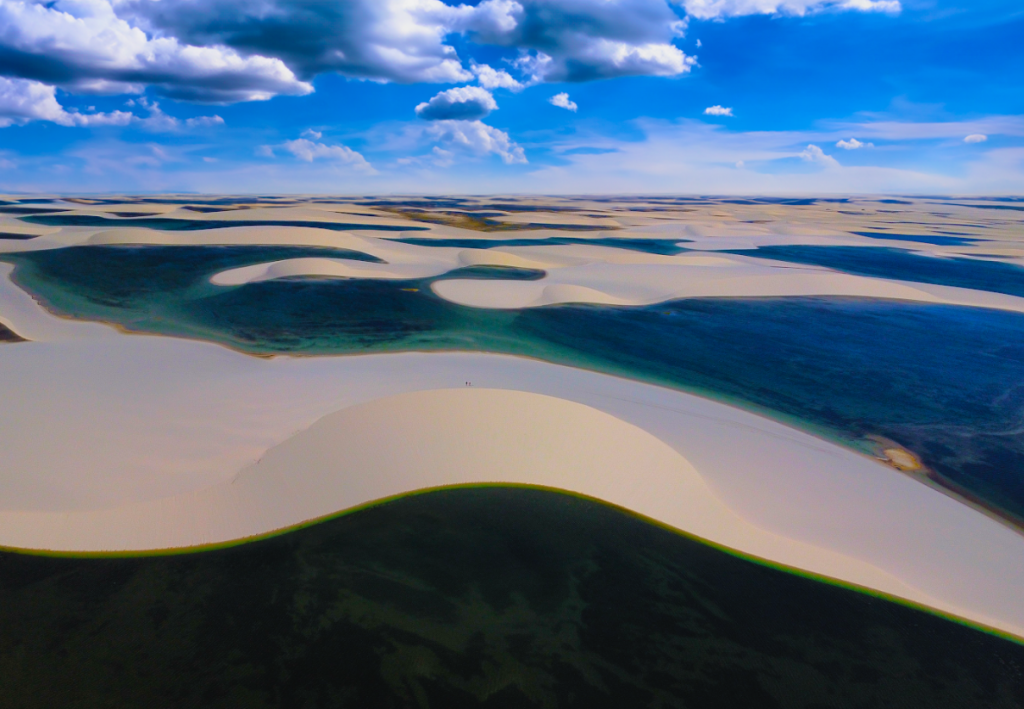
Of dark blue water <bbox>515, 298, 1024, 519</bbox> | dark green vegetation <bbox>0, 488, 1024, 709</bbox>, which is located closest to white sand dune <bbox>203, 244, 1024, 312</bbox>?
dark blue water <bbox>515, 298, 1024, 519</bbox>

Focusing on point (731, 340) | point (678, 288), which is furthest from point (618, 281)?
point (731, 340)

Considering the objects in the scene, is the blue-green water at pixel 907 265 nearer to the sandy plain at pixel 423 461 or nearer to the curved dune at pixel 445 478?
the sandy plain at pixel 423 461

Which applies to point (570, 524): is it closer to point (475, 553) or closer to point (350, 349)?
point (475, 553)

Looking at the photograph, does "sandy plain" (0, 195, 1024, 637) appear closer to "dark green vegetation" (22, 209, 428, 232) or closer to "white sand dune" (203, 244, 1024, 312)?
"white sand dune" (203, 244, 1024, 312)

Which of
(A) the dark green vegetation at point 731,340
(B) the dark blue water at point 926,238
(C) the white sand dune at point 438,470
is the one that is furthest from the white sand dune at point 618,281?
(B) the dark blue water at point 926,238

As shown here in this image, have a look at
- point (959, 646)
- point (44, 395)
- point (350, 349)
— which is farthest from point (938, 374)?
point (44, 395)

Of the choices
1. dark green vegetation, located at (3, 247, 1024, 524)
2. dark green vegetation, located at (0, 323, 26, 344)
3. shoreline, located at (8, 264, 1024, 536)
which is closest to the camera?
shoreline, located at (8, 264, 1024, 536)

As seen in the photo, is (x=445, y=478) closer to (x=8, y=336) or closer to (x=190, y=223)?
(x=8, y=336)
